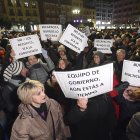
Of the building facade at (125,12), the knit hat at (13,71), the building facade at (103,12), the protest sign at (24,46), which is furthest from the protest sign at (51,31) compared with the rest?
the building facade at (103,12)

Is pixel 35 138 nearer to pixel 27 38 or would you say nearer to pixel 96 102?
pixel 96 102

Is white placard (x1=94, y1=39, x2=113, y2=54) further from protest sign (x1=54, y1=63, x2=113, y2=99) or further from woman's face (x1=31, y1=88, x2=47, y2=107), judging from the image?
woman's face (x1=31, y1=88, x2=47, y2=107)

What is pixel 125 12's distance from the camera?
353 feet

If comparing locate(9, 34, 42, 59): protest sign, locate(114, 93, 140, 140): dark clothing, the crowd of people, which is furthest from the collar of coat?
locate(9, 34, 42, 59): protest sign

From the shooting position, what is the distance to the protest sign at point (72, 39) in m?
5.58

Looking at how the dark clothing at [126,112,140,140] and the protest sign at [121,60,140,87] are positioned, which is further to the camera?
the protest sign at [121,60,140,87]

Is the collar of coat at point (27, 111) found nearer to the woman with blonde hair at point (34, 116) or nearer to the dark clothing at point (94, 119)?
the woman with blonde hair at point (34, 116)

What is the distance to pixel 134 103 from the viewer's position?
11.8ft

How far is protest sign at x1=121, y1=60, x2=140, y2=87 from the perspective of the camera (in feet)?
11.1

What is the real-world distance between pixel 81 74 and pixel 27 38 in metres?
3.27

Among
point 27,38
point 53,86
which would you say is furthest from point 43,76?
point 27,38

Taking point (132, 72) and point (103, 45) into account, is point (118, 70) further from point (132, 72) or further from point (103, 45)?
point (103, 45)

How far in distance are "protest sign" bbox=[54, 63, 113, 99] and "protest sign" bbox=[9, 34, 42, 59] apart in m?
2.88

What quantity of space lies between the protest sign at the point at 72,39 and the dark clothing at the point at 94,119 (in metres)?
2.65
